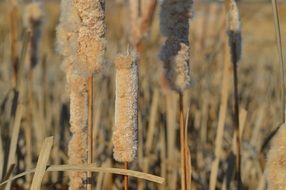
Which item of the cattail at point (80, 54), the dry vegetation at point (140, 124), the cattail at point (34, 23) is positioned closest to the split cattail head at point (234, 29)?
the dry vegetation at point (140, 124)

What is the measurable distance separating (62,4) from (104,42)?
253 millimetres

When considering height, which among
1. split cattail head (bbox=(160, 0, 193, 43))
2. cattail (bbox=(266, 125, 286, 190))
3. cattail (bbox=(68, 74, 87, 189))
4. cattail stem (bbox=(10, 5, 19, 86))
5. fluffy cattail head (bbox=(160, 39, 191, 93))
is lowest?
cattail (bbox=(266, 125, 286, 190))

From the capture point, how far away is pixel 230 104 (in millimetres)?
2447

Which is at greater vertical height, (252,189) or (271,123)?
(271,123)

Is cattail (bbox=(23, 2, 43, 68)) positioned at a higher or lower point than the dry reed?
higher

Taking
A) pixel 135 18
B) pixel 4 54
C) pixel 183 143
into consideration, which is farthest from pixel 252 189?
pixel 4 54

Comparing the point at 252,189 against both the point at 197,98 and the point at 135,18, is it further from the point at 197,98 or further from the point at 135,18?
the point at 197,98

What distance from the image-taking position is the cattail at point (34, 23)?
1.53 metres

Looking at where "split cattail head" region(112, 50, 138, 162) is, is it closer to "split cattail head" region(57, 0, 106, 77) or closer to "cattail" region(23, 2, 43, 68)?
"split cattail head" region(57, 0, 106, 77)

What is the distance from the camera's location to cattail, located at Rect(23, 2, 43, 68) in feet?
5.03

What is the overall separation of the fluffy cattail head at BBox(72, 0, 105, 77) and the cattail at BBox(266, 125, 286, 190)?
265 mm

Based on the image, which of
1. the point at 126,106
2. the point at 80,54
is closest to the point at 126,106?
the point at 126,106

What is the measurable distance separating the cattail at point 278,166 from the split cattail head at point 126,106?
0.62ft

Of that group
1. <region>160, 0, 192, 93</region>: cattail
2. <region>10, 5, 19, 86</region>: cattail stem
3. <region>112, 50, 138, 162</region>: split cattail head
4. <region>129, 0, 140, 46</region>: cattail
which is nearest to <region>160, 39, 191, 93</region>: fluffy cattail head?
<region>160, 0, 192, 93</region>: cattail
